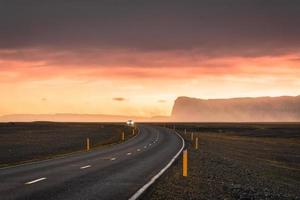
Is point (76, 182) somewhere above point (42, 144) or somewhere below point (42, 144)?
below

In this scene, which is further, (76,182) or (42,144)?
(42,144)

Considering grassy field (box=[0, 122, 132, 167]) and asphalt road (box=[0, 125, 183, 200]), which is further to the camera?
grassy field (box=[0, 122, 132, 167])

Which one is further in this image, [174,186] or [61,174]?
[61,174]

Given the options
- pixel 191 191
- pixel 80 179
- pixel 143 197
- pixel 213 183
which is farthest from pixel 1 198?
pixel 213 183

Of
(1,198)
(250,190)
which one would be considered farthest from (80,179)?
(250,190)

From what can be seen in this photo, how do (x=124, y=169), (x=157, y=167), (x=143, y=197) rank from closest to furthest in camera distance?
1. (x=143, y=197)
2. (x=124, y=169)
3. (x=157, y=167)

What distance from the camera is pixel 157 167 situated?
24000 millimetres

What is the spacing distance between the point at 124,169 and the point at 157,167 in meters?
2.24

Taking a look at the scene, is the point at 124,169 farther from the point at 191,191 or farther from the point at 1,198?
the point at 1,198

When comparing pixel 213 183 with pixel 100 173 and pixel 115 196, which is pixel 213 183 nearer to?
pixel 100 173

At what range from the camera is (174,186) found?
664 inches

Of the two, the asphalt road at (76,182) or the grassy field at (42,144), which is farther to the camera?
the grassy field at (42,144)

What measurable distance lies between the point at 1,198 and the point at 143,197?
3972mm

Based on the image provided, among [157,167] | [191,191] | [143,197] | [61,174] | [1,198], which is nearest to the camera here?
[1,198]
